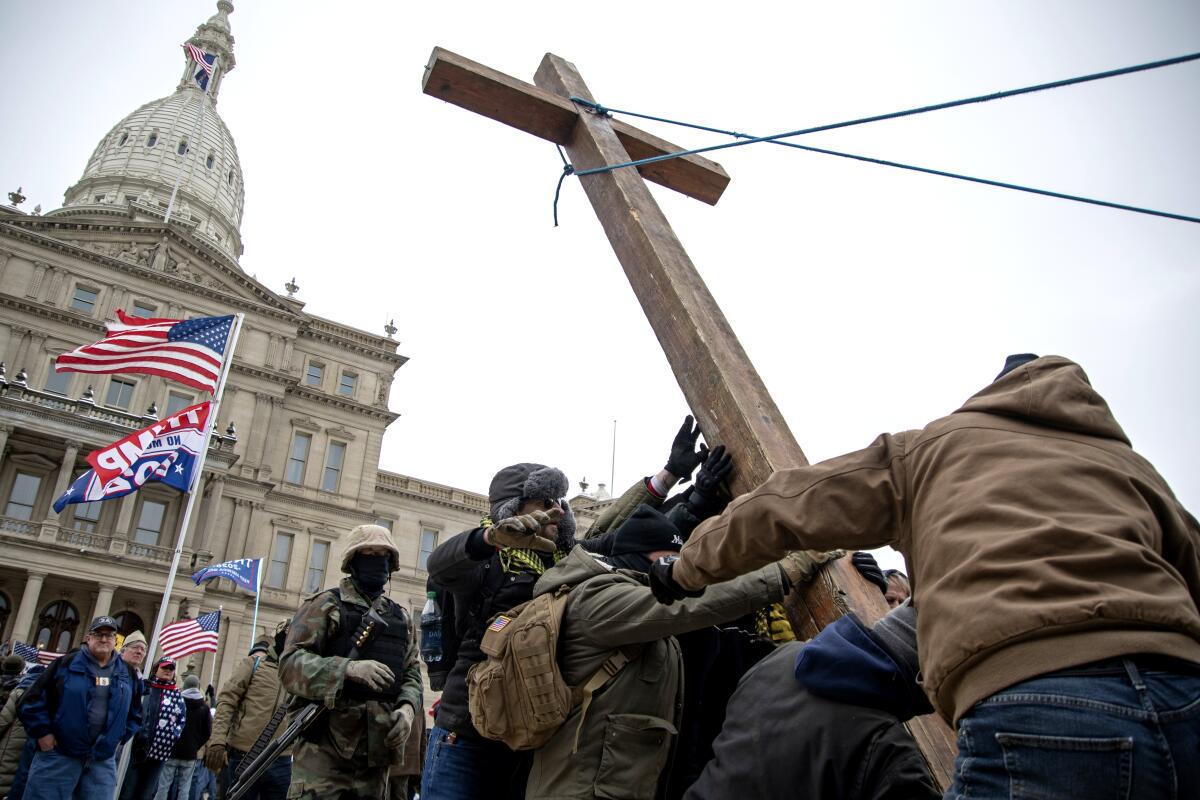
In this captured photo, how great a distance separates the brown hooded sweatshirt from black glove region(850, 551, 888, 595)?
0.76m

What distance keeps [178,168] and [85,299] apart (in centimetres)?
2014

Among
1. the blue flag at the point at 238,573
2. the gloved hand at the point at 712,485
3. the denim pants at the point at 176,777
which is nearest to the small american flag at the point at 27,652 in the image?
the blue flag at the point at 238,573

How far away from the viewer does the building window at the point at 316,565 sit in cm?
3778

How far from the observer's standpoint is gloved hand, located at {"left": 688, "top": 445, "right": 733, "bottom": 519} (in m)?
3.11

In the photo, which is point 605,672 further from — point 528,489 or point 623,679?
point 528,489

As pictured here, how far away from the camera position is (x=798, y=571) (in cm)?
267

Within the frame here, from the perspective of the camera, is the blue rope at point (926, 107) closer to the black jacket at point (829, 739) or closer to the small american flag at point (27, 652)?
the black jacket at point (829, 739)

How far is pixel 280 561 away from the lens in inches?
1490

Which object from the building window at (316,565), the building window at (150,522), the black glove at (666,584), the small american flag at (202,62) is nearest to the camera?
the black glove at (666,584)

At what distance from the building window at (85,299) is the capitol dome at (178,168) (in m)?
13.0

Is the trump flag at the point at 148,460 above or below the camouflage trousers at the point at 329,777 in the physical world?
above

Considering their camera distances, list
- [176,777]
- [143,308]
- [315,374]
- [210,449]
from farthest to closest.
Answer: [315,374]
[143,308]
[210,449]
[176,777]

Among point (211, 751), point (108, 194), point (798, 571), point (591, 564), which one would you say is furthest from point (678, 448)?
point (108, 194)

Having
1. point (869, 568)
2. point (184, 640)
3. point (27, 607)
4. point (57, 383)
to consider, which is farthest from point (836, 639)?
point (57, 383)
